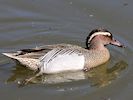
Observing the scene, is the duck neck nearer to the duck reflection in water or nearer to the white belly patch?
the duck reflection in water

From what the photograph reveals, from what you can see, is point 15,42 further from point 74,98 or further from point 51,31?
point 74,98

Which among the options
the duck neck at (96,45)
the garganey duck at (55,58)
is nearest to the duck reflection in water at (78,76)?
the garganey duck at (55,58)

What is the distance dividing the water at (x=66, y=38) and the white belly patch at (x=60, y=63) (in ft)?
0.42

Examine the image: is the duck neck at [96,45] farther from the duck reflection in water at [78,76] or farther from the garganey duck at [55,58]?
the duck reflection in water at [78,76]

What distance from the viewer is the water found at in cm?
776

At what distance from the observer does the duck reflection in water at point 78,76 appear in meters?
8.12

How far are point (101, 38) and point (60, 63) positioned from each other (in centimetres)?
100

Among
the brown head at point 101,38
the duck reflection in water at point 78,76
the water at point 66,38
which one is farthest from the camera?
the brown head at point 101,38

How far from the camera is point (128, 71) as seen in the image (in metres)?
8.41

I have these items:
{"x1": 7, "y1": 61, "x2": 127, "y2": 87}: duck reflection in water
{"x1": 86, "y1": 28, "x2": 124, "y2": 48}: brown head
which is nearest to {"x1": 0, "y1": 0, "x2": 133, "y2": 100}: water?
{"x1": 7, "y1": 61, "x2": 127, "y2": 87}: duck reflection in water

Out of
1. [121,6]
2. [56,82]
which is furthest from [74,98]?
[121,6]

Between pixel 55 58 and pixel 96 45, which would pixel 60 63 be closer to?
pixel 55 58

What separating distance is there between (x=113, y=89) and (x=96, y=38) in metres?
1.14

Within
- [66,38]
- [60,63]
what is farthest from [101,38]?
[60,63]
